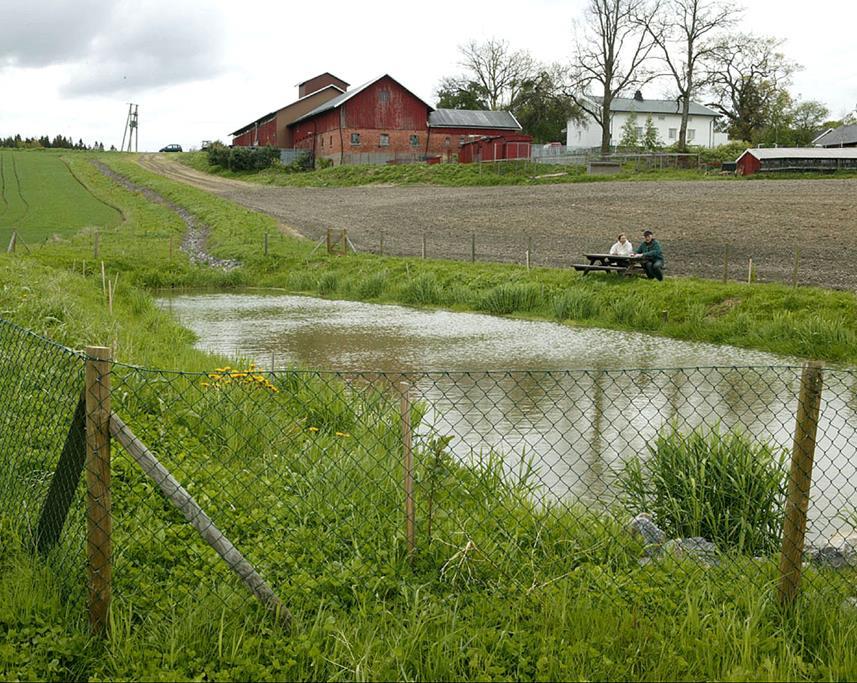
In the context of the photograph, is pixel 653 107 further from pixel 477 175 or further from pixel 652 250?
pixel 652 250

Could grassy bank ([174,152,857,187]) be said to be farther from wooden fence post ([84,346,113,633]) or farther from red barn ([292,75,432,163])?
wooden fence post ([84,346,113,633])

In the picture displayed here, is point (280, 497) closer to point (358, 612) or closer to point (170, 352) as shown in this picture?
point (358, 612)

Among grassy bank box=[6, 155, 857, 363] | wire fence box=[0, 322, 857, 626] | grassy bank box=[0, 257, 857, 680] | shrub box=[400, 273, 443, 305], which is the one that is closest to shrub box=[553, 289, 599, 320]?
grassy bank box=[6, 155, 857, 363]

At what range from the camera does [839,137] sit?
83438 millimetres

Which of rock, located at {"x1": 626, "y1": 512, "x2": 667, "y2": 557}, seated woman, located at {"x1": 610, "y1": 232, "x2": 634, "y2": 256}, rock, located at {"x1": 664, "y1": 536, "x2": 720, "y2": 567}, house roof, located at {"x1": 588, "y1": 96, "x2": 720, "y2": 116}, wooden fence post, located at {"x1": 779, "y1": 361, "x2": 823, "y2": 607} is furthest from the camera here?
house roof, located at {"x1": 588, "y1": 96, "x2": 720, "y2": 116}

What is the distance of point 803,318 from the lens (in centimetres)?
1756

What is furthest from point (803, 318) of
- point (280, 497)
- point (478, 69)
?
point (478, 69)

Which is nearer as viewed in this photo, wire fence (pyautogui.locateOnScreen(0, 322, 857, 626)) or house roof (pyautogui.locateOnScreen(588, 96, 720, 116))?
wire fence (pyautogui.locateOnScreen(0, 322, 857, 626))

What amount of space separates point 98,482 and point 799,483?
364cm

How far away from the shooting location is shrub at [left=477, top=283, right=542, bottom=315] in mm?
22625

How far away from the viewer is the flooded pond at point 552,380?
9.12 metres

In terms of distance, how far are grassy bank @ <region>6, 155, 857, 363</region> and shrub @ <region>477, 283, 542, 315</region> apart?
0.03m

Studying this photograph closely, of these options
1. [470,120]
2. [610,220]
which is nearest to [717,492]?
[610,220]

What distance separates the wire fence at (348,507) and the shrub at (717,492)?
17 mm
